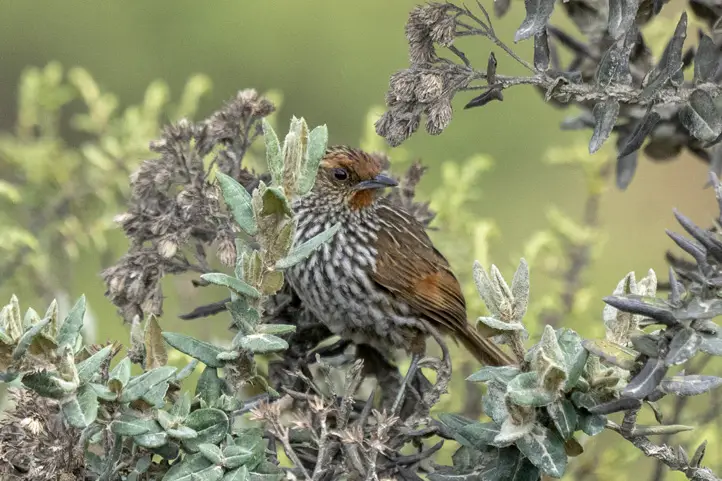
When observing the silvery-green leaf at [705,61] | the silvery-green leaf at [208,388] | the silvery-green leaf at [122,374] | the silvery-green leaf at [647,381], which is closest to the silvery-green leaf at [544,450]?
the silvery-green leaf at [647,381]

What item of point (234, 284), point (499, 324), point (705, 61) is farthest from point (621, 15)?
point (234, 284)

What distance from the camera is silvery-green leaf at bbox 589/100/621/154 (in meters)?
2.03

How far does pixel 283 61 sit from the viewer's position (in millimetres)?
6926

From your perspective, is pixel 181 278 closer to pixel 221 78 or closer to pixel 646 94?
pixel 646 94

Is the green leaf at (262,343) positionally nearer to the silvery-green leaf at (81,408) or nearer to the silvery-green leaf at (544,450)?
the silvery-green leaf at (81,408)

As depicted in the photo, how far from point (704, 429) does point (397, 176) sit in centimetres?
122

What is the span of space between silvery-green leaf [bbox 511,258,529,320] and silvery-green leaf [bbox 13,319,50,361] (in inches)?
31.6

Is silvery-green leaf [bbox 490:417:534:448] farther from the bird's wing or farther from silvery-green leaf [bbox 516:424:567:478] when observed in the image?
the bird's wing

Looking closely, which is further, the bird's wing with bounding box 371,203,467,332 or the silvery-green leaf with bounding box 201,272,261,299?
the bird's wing with bounding box 371,203,467,332

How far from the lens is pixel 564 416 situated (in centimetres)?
157

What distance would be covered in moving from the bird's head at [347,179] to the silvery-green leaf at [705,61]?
1.20 m

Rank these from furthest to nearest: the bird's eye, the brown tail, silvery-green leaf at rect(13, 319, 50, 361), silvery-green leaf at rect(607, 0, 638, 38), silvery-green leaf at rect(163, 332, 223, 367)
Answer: the bird's eye, the brown tail, silvery-green leaf at rect(607, 0, 638, 38), silvery-green leaf at rect(163, 332, 223, 367), silvery-green leaf at rect(13, 319, 50, 361)

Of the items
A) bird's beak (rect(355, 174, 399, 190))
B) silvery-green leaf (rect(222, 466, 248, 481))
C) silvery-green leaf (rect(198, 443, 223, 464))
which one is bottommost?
silvery-green leaf (rect(222, 466, 248, 481))

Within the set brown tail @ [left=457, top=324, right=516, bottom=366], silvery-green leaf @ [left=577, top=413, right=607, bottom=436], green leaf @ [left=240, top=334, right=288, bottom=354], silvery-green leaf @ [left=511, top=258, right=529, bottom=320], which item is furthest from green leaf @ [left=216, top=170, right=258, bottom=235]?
brown tail @ [left=457, top=324, right=516, bottom=366]
